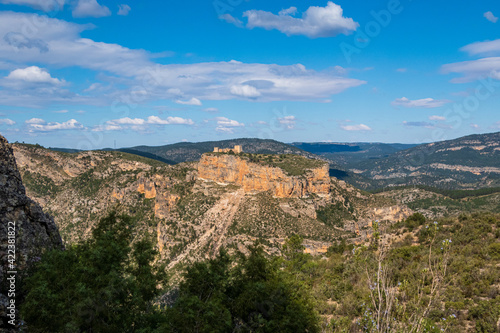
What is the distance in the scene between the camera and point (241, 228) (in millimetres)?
84688

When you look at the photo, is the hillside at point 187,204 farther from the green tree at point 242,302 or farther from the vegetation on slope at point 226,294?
the green tree at point 242,302

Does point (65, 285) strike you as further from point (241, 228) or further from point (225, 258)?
point (241, 228)

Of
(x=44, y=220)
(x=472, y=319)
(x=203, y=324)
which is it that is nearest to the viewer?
(x=203, y=324)

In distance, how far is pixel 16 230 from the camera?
57.4ft

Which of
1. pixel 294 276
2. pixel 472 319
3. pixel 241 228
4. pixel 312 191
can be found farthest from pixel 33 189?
pixel 472 319

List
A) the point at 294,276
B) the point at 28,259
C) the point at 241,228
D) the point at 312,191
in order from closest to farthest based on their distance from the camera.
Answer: the point at 28,259
the point at 294,276
the point at 241,228
the point at 312,191

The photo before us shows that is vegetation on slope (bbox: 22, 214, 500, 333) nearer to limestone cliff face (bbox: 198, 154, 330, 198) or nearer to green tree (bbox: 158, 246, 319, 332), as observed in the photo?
green tree (bbox: 158, 246, 319, 332)

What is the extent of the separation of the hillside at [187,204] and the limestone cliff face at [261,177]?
2.90 feet

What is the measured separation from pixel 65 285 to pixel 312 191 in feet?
322

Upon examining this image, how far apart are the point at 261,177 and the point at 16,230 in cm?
8658

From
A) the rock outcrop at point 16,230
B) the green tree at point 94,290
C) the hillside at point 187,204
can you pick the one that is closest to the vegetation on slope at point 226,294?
the green tree at point 94,290

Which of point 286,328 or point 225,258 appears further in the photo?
point 225,258

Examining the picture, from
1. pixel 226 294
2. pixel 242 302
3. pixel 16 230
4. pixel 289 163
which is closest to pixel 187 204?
pixel 289 163

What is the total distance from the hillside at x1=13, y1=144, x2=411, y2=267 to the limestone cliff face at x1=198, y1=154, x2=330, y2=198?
2.90 ft
